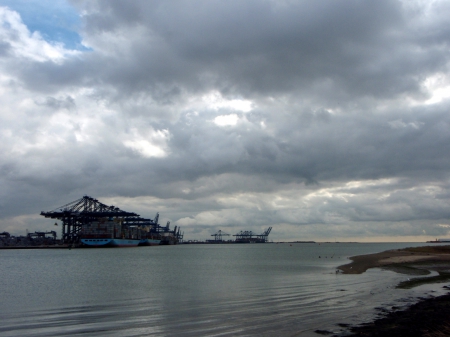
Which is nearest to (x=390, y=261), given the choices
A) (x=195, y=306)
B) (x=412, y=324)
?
(x=195, y=306)

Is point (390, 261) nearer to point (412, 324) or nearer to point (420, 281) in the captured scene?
point (420, 281)

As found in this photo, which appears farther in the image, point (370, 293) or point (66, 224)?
point (66, 224)

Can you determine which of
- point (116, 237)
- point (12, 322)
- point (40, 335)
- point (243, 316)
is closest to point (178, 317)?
point (243, 316)

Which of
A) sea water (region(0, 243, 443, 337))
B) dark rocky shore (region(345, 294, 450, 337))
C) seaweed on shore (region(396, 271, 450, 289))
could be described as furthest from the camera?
seaweed on shore (region(396, 271, 450, 289))

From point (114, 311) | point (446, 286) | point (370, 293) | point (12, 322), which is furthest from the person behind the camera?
point (446, 286)

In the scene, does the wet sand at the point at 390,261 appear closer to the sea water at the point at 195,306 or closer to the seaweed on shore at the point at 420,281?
the seaweed on shore at the point at 420,281

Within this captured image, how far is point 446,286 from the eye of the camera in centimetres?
3009

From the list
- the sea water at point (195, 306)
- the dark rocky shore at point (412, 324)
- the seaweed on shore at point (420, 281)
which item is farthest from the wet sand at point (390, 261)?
the dark rocky shore at point (412, 324)

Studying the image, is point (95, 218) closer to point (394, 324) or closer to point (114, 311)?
point (114, 311)

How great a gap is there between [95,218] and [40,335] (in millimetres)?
167758

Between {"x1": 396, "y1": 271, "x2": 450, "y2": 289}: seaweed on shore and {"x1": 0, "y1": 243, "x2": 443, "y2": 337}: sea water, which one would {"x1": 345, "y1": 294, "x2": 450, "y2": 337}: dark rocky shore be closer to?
{"x1": 0, "y1": 243, "x2": 443, "y2": 337}: sea water

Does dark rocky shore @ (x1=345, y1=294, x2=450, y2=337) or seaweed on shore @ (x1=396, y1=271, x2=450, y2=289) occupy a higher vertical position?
dark rocky shore @ (x1=345, y1=294, x2=450, y2=337)

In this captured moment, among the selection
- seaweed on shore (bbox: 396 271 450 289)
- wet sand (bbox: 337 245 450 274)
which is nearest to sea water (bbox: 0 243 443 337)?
seaweed on shore (bbox: 396 271 450 289)

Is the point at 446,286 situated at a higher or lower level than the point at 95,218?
lower
